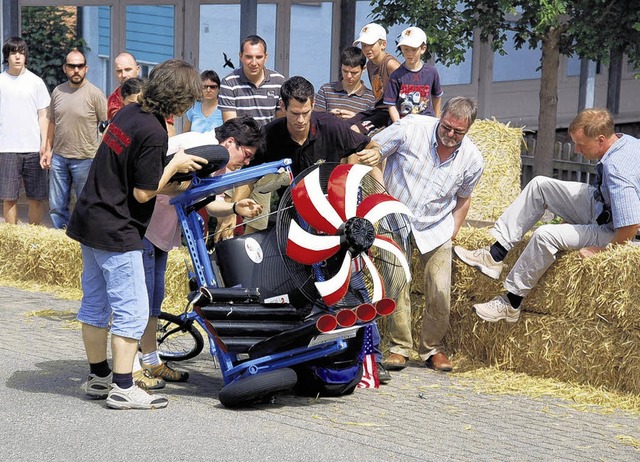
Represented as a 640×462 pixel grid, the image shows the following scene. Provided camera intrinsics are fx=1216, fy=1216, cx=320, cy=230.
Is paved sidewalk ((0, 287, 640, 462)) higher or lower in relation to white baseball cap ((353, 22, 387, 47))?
lower

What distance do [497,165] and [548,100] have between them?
2.75m

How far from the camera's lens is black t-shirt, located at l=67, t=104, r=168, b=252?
22.1ft

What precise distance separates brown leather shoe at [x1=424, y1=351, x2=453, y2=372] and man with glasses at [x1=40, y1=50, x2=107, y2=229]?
4655 mm

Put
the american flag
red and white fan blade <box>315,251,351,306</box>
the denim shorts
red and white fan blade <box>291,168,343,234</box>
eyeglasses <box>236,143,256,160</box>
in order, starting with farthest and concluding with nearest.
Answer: the denim shorts, the american flag, eyeglasses <box>236,143,256,160</box>, red and white fan blade <box>291,168,343,234</box>, red and white fan blade <box>315,251,351,306</box>

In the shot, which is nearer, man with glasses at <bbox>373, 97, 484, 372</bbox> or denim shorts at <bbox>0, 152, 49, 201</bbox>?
man with glasses at <bbox>373, 97, 484, 372</bbox>

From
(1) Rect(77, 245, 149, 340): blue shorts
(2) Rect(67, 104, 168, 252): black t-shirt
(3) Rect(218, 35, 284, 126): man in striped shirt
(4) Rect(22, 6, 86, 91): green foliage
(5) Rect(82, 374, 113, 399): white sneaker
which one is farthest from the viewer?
(4) Rect(22, 6, 86, 91): green foliage

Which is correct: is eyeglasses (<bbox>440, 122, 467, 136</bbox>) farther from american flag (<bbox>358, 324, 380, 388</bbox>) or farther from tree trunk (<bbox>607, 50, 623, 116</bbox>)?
tree trunk (<bbox>607, 50, 623, 116</bbox>)

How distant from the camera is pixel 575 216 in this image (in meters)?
8.12

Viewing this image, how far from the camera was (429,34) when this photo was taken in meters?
13.3

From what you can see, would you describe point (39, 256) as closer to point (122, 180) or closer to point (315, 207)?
point (122, 180)

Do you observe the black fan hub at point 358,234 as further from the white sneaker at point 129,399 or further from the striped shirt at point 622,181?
the striped shirt at point 622,181

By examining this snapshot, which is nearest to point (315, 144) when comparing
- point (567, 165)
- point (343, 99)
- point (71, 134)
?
point (343, 99)

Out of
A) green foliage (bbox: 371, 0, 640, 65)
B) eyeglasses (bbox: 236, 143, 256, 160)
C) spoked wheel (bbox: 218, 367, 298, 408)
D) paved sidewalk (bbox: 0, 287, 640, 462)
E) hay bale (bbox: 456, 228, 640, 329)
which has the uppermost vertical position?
green foliage (bbox: 371, 0, 640, 65)

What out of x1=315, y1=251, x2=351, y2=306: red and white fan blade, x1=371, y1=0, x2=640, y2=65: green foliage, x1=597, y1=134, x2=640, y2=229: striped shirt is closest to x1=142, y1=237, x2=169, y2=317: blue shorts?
x1=315, y1=251, x2=351, y2=306: red and white fan blade
